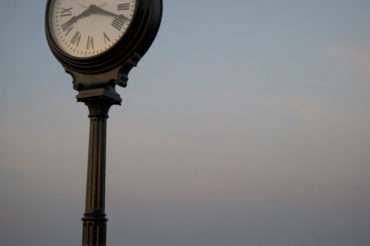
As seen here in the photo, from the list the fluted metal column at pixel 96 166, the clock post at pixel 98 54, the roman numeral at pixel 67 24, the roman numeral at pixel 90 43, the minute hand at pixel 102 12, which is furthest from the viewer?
the roman numeral at pixel 67 24

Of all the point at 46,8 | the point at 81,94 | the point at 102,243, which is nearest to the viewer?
the point at 102,243

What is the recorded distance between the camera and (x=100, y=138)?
406cm

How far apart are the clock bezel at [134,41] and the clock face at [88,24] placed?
0.05 metres

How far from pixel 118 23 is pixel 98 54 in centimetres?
28

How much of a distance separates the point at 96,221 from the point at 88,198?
0.63ft

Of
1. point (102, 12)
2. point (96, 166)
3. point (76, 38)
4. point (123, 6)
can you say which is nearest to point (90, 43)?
point (76, 38)

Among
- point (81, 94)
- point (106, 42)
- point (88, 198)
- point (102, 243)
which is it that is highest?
point (106, 42)

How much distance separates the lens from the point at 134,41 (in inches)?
157

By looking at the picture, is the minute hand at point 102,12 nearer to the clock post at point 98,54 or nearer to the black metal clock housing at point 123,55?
the clock post at point 98,54

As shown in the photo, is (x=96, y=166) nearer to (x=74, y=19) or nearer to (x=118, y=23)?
(x=118, y=23)

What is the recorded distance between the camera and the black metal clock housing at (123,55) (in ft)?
13.1

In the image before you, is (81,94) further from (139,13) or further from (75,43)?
(139,13)

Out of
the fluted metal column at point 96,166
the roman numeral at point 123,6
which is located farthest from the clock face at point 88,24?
the fluted metal column at point 96,166

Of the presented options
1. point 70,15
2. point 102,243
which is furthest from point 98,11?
point 102,243
